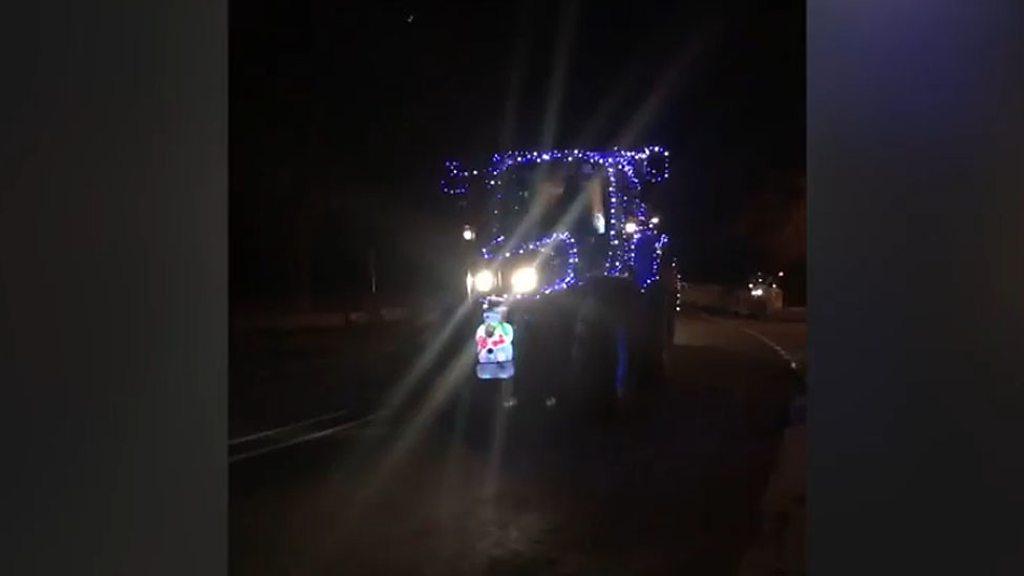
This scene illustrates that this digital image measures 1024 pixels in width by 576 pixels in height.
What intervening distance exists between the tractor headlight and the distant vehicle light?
34cm

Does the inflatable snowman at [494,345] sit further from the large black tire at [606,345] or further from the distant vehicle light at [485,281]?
the large black tire at [606,345]

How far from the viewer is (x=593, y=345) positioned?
49.6 feet

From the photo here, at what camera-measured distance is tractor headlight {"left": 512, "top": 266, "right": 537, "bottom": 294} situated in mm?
14742

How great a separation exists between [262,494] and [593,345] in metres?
6.20

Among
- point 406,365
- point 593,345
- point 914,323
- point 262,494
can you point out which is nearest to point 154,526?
point 914,323

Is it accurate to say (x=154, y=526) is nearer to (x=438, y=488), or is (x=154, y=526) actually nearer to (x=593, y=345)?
(x=438, y=488)

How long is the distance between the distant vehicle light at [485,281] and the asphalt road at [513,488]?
1.14 m

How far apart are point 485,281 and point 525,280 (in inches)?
24.9

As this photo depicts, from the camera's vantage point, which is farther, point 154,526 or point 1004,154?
point 1004,154

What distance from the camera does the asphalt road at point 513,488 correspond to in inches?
302

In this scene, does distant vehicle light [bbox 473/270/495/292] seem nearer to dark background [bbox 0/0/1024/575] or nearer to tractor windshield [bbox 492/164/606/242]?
tractor windshield [bbox 492/164/606/242]

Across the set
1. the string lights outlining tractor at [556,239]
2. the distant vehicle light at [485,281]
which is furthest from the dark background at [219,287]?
the distant vehicle light at [485,281]

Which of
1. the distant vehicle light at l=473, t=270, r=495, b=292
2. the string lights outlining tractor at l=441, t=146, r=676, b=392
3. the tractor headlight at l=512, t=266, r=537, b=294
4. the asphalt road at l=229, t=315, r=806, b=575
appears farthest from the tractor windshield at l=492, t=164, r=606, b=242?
the asphalt road at l=229, t=315, r=806, b=575

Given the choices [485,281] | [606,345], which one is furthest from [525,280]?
[606,345]
